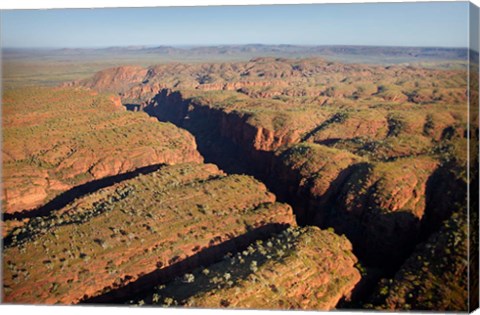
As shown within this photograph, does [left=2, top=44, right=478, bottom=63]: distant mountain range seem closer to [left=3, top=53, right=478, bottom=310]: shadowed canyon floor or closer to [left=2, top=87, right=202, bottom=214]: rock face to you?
[left=3, top=53, right=478, bottom=310]: shadowed canyon floor

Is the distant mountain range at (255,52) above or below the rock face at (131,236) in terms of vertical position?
above

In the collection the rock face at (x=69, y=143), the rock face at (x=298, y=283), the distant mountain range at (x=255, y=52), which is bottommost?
the rock face at (x=298, y=283)

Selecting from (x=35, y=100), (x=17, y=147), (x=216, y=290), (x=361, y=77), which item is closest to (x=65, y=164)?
(x=35, y=100)

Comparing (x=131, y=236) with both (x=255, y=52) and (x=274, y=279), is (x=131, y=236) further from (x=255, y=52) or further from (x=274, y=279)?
(x=255, y=52)

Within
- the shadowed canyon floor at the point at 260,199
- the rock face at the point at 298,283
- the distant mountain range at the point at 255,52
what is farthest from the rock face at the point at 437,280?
the distant mountain range at the point at 255,52

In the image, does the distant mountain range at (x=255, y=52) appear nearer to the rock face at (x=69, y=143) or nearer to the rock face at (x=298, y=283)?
the rock face at (x=69, y=143)

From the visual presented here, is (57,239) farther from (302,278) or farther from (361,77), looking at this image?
(361,77)

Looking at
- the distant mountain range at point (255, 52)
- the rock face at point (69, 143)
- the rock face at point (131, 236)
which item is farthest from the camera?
the rock face at point (69, 143)
